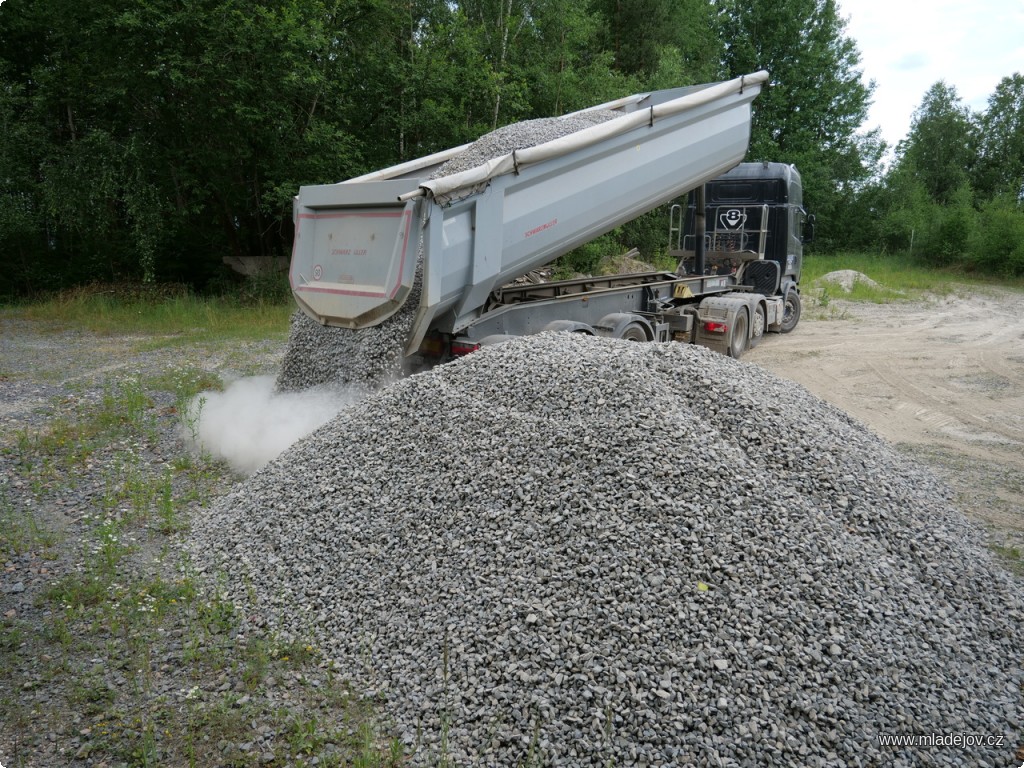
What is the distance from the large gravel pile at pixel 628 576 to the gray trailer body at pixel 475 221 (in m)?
1.29

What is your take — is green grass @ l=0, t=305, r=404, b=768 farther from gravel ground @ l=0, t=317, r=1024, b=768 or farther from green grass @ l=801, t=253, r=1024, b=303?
green grass @ l=801, t=253, r=1024, b=303

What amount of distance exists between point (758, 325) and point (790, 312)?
6.84 feet

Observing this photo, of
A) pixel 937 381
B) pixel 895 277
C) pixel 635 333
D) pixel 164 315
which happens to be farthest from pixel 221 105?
pixel 895 277

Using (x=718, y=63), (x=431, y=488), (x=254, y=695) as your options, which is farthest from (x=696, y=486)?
(x=718, y=63)

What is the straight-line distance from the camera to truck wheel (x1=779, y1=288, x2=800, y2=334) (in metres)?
12.1

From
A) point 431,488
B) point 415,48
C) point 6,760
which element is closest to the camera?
point 6,760

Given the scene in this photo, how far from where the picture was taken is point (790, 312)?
12281 mm

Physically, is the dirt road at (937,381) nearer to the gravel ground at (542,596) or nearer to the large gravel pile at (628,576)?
the gravel ground at (542,596)

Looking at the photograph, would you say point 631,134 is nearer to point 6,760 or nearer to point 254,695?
point 254,695

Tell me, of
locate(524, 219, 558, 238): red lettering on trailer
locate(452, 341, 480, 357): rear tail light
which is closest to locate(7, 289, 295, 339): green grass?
locate(452, 341, 480, 357): rear tail light

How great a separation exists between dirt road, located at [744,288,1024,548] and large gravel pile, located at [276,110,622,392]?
4.35 metres

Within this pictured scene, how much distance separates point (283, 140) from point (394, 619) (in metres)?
12.2

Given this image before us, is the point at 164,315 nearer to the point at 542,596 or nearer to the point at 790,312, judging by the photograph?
the point at 790,312

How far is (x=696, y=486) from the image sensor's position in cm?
365
